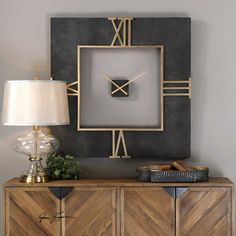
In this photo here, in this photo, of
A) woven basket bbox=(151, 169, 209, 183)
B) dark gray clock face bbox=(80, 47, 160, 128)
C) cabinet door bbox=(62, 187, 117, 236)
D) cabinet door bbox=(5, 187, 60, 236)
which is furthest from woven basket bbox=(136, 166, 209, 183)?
cabinet door bbox=(5, 187, 60, 236)

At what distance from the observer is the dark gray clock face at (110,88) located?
120 inches

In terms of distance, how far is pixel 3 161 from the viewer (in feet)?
10.1

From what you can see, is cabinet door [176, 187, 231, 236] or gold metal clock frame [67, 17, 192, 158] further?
gold metal clock frame [67, 17, 192, 158]

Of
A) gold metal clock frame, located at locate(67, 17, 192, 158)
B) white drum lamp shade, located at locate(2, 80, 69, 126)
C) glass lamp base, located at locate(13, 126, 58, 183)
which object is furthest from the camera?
gold metal clock frame, located at locate(67, 17, 192, 158)

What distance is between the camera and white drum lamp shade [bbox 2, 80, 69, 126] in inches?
107

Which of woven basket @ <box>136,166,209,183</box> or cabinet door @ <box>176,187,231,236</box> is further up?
woven basket @ <box>136,166,209,183</box>

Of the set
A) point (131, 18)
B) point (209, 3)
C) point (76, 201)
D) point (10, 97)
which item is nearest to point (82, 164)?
point (76, 201)

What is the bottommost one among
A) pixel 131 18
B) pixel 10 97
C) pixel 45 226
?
pixel 45 226

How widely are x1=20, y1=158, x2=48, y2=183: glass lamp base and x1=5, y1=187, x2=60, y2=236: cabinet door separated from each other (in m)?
0.07

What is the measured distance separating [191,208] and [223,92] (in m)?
0.69

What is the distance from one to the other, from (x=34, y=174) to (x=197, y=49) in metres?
1.12

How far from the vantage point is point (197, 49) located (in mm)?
3047

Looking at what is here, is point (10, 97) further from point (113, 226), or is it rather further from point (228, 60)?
point (228, 60)

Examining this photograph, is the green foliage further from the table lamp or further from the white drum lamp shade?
the white drum lamp shade
